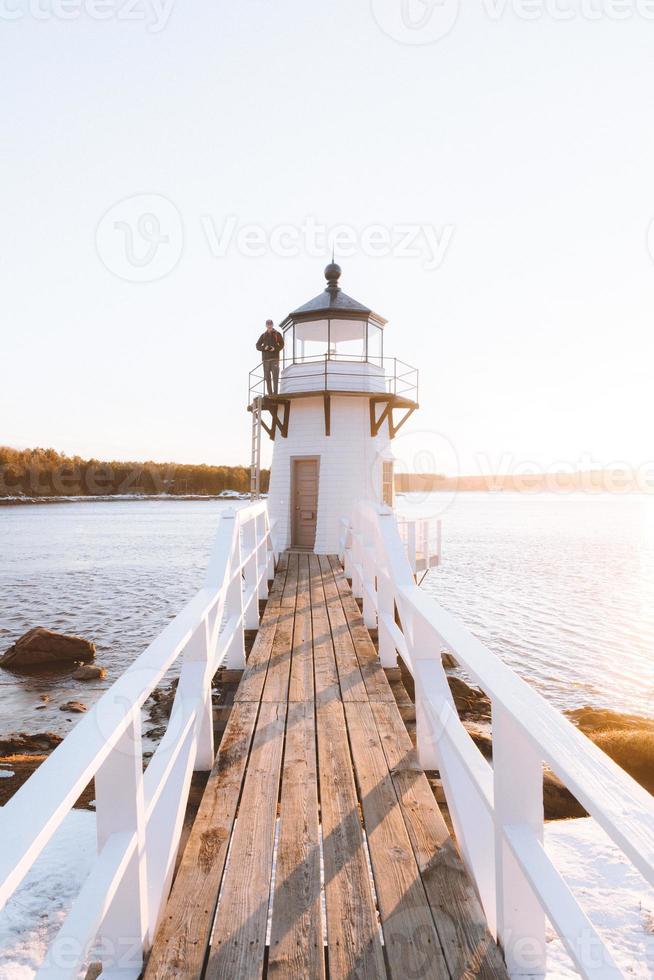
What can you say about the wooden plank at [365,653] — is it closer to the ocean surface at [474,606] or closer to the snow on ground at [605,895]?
the snow on ground at [605,895]

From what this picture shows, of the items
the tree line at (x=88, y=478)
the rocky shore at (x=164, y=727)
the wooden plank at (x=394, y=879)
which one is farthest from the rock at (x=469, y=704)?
the tree line at (x=88, y=478)

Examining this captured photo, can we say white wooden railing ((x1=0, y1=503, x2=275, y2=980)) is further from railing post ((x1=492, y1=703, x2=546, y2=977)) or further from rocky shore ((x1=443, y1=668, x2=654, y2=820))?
rocky shore ((x1=443, y1=668, x2=654, y2=820))

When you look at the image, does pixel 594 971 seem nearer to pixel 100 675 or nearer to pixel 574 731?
pixel 574 731

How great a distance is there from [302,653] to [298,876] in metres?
3.30

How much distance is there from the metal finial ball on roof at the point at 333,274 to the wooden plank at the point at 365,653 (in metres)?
9.76

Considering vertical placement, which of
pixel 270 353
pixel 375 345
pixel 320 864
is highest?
pixel 375 345

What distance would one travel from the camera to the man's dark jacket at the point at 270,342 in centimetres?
1467

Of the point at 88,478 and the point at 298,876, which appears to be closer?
the point at 298,876

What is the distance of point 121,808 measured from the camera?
191 cm

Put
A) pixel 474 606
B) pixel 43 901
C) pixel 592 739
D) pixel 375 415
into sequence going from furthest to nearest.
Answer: pixel 474 606 < pixel 375 415 < pixel 592 739 < pixel 43 901

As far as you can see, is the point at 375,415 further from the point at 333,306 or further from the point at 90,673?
the point at 90,673

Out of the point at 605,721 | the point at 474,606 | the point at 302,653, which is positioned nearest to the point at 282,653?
the point at 302,653

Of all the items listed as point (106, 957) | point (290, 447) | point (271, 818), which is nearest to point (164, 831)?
point (106, 957)

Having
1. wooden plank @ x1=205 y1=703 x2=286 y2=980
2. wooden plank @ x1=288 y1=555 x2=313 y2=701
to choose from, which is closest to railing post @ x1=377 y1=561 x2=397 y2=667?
wooden plank @ x1=288 y1=555 x2=313 y2=701
